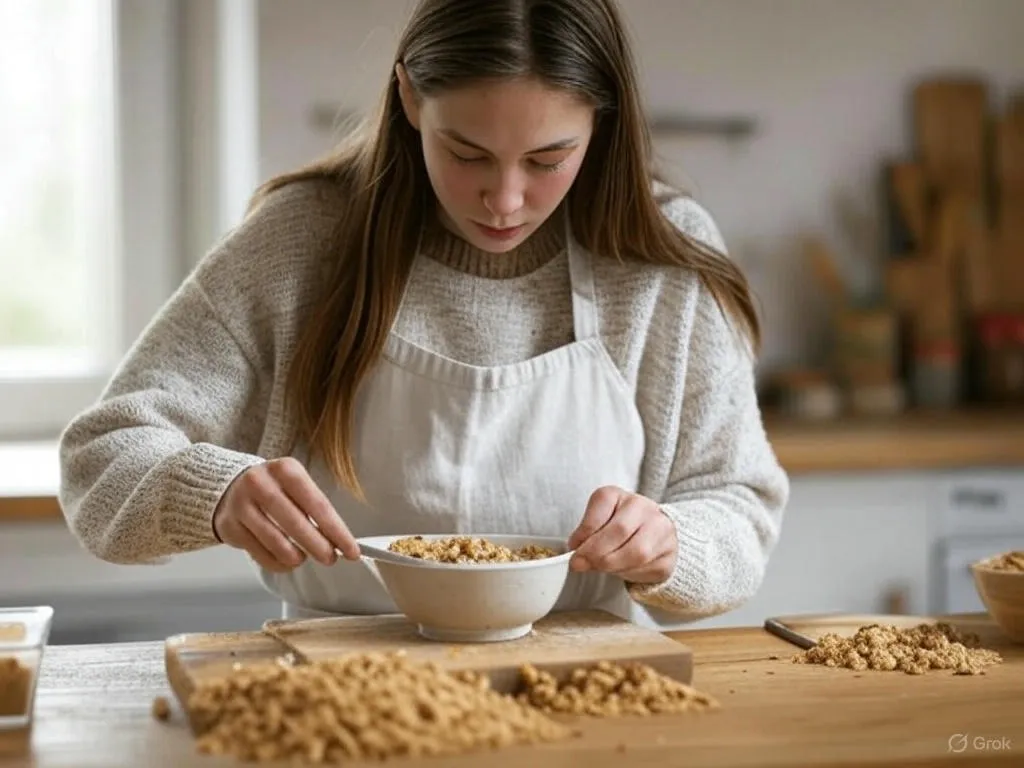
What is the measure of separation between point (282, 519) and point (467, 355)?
40cm

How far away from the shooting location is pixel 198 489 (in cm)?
149

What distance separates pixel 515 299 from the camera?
69.5 inches

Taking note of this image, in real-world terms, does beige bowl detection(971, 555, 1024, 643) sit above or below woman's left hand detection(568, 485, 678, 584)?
below

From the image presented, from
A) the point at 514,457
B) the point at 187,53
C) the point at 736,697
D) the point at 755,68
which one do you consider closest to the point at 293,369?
the point at 514,457

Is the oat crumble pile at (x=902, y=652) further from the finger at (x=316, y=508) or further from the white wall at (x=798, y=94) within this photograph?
the white wall at (x=798, y=94)

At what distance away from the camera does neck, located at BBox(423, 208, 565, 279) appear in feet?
5.82

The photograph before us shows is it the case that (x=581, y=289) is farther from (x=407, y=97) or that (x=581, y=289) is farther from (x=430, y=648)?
(x=430, y=648)

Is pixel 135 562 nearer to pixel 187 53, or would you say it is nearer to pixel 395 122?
pixel 395 122

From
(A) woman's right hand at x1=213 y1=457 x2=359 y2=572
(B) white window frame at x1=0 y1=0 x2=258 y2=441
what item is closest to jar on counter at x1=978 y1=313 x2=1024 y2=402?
(B) white window frame at x1=0 y1=0 x2=258 y2=441

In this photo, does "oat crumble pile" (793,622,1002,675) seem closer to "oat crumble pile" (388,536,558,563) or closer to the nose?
"oat crumble pile" (388,536,558,563)

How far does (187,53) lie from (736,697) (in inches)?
83.0

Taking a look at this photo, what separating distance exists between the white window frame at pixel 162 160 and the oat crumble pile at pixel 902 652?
1788 mm

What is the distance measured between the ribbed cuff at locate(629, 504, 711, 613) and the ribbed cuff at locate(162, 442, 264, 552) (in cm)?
41

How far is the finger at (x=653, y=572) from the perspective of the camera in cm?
152
